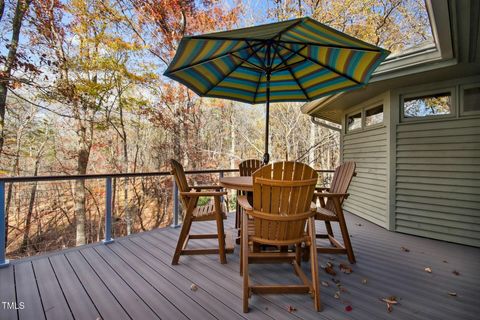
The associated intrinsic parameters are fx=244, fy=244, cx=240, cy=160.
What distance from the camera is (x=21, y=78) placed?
18.8 ft

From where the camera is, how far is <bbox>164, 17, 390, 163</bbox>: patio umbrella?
200 cm

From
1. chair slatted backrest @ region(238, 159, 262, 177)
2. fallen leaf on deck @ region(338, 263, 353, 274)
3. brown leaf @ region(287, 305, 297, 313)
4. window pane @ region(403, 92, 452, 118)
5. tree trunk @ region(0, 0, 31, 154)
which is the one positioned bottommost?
brown leaf @ region(287, 305, 297, 313)

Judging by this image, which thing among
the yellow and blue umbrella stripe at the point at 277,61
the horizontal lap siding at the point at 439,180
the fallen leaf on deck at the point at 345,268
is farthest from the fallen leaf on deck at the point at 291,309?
the horizontal lap siding at the point at 439,180

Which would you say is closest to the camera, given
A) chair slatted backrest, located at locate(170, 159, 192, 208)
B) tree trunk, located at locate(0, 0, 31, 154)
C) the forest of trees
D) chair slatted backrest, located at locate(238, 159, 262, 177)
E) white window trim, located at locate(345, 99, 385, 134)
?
chair slatted backrest, located at locate(170, 159, 192, 208)

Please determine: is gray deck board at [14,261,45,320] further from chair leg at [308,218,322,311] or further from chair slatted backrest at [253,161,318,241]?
chair leg at [308,218,322,311]

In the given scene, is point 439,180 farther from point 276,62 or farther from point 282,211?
point 282,211

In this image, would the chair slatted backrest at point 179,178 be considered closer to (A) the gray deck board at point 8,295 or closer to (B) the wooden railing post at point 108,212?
(B) the wooden railing post at point 108,212

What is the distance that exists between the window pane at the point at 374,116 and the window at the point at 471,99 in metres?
1.11

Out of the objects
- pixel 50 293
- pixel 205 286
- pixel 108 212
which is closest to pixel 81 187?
pixel 108 212

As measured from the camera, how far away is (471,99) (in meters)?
3.24

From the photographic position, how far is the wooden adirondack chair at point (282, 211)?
182 cm

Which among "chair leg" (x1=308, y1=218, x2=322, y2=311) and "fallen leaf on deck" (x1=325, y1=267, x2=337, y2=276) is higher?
"chair leg" (x1=308, y1=218, x2=322, y2=311)

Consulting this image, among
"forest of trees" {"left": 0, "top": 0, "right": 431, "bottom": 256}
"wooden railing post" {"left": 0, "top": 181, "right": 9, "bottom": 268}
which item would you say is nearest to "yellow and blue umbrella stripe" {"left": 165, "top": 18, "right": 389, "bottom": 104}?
"wooden railing post" {"left": 0, "top": 181, "right": 9, "bottom": 268}

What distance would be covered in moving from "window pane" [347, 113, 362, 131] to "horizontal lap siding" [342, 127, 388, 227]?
0.54 feet
